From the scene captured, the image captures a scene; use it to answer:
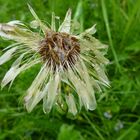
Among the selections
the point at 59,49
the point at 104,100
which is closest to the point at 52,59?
the point at 59,49

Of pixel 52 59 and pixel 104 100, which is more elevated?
pixel 52 59

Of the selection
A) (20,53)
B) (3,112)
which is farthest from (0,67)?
(20,53)

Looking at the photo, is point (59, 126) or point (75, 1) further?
point (75, 1)

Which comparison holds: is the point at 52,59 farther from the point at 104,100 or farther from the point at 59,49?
the point at 104,100

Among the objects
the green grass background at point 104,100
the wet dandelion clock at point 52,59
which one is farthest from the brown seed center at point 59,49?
the green grass background at point 104,100

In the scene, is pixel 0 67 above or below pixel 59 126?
above

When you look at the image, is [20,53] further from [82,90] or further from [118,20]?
[118,20]

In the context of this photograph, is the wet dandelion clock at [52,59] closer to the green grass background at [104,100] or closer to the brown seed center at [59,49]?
the brown seed center at [59,49]
